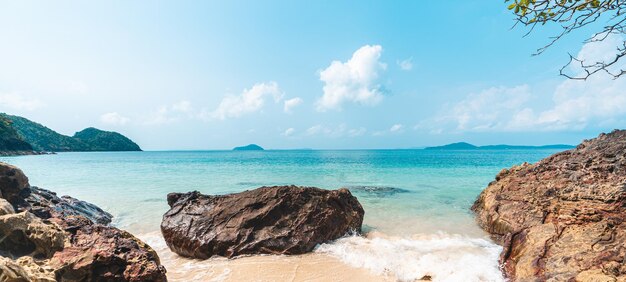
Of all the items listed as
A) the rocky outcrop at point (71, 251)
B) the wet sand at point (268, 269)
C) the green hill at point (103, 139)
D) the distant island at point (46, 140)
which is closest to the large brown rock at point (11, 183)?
the rocky outcrop at point (71, 251)

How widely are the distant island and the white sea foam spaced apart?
96.8m

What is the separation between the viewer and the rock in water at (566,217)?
5109 millimetres

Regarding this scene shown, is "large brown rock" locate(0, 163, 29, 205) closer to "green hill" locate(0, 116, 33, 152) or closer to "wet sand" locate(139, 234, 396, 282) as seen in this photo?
"wet sand" locate(139, 234, 396, 282)

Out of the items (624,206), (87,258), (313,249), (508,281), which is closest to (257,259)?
(313,249)

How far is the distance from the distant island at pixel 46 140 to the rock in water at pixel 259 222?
304 ft

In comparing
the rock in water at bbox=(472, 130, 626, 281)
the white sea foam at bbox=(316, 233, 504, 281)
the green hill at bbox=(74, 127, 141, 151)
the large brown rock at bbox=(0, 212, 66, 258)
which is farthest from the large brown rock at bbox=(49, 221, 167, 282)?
the green hill at bbox=(74, 127, 141, 151)

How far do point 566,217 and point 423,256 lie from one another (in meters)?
3.38

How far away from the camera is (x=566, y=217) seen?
277 inches

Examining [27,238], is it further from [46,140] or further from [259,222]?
[46,140]

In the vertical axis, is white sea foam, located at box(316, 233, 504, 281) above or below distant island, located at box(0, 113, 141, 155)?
below

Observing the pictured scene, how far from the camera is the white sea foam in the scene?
6.49m

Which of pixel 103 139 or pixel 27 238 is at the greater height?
pixel 103 139

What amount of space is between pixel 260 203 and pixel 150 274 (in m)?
4.64

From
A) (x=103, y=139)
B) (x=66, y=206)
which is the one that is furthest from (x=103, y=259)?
(x=103, y=139)
